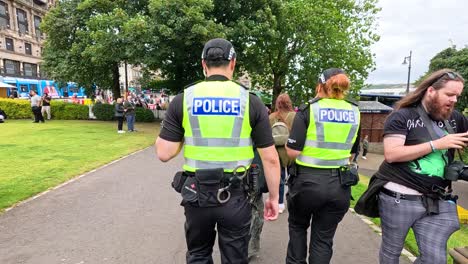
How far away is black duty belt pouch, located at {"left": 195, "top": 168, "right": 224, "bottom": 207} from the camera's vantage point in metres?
2.21

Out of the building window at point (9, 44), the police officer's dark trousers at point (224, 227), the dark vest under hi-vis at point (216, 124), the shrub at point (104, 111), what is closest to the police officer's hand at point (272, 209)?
the police officer's dark trousers at point (224, 227)

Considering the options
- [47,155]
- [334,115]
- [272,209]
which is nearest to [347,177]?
[334,115]

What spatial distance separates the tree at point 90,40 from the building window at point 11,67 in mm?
35786

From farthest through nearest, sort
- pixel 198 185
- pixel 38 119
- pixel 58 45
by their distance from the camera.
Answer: pixel 58 45 → pixel 38 119 → pixel 198 185

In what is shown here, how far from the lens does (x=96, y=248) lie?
3.90m

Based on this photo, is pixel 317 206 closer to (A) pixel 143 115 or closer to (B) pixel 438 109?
(B) pixel 438 109

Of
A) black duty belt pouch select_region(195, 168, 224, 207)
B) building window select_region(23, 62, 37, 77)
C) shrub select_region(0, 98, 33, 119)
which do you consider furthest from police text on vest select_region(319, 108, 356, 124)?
building window select_region(23, 62, 37, 77)

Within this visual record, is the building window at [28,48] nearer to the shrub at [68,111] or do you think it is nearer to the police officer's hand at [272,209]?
the shrub at [68,111]

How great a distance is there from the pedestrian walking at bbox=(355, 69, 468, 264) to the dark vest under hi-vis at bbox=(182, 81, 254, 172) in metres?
1.12

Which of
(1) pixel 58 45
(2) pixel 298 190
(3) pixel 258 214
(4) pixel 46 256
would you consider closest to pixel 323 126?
(2) pixel 298 190

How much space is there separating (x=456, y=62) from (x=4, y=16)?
61483 mm

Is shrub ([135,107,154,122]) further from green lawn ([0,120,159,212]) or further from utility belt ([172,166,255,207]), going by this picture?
utility belt ([172,166,255,207])

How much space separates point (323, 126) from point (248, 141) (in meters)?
0.74

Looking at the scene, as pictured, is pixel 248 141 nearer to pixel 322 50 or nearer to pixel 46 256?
pixel 46 256
